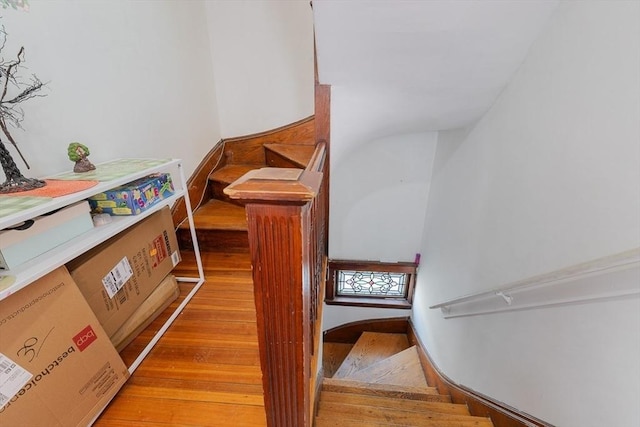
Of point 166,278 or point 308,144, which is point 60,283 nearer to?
point 166,278

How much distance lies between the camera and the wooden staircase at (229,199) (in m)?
2.11

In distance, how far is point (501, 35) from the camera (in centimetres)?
119

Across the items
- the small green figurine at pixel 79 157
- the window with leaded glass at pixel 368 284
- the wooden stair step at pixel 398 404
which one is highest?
the small green figurine at pixel 79 157

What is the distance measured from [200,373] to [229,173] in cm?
167

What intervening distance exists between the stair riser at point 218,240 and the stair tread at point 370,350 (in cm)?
196

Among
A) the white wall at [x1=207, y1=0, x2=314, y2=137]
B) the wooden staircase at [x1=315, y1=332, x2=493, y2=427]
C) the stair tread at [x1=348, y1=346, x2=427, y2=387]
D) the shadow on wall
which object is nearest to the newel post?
the wooden staircase at [x1=315, y1=332, x2=493, y2=427]

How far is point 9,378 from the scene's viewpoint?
828 mm

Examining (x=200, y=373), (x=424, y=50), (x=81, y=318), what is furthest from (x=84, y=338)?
(x=424, y=50)

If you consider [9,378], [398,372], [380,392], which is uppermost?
[9,378]

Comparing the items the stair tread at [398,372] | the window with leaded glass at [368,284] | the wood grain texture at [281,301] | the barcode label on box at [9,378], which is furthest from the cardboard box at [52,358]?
the window with leaded glass at [368,284]

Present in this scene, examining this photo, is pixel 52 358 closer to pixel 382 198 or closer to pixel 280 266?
pixel 280 266

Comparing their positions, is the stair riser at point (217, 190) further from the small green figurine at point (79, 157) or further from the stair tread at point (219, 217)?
the small green figurine at point (79, 157)

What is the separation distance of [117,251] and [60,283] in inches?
11.1

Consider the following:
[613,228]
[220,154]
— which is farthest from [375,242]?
[613,228]
